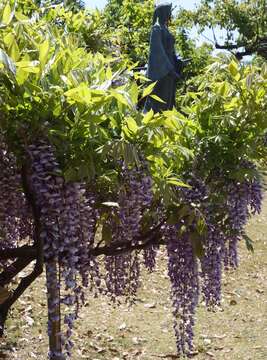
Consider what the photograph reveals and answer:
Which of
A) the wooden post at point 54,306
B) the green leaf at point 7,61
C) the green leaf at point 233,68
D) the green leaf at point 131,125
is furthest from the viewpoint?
the green leaf at point 233,68

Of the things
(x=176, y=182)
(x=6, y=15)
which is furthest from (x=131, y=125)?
(x=6, y=15)

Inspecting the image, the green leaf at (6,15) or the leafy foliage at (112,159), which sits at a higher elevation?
the green leaf at (6,15)

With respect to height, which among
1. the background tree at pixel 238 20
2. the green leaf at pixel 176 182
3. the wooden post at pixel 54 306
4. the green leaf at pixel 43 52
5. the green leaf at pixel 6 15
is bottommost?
the wooden post at pixel 54 306

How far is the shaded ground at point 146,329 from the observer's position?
16.9ft

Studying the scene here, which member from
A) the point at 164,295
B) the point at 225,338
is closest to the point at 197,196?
the point at 225,338

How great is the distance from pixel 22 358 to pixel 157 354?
1.23m

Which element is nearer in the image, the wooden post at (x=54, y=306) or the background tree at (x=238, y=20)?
the wooden post at (x=54, y=306)

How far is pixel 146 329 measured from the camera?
5840 mm

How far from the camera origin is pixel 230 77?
8.86 ft

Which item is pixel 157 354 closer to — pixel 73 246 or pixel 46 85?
pixel 73 246

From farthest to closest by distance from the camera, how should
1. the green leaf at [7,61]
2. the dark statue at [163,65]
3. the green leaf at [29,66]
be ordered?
the dark statue at [163,65] < the green leaf at [29,66] < the green leaf at [7,61]

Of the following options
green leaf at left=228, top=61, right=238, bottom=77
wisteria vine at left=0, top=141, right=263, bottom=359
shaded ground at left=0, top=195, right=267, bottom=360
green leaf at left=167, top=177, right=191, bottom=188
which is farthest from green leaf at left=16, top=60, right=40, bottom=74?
shaded ground at left=0, top=195, right=267, bottom=360

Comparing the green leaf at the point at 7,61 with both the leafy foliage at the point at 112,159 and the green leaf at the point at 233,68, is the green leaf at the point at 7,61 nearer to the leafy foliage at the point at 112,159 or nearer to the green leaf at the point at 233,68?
the leafy foliage at the point at 112,159

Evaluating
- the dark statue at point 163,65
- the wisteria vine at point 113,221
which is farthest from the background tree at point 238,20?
the wisteria vine at point 113,221
